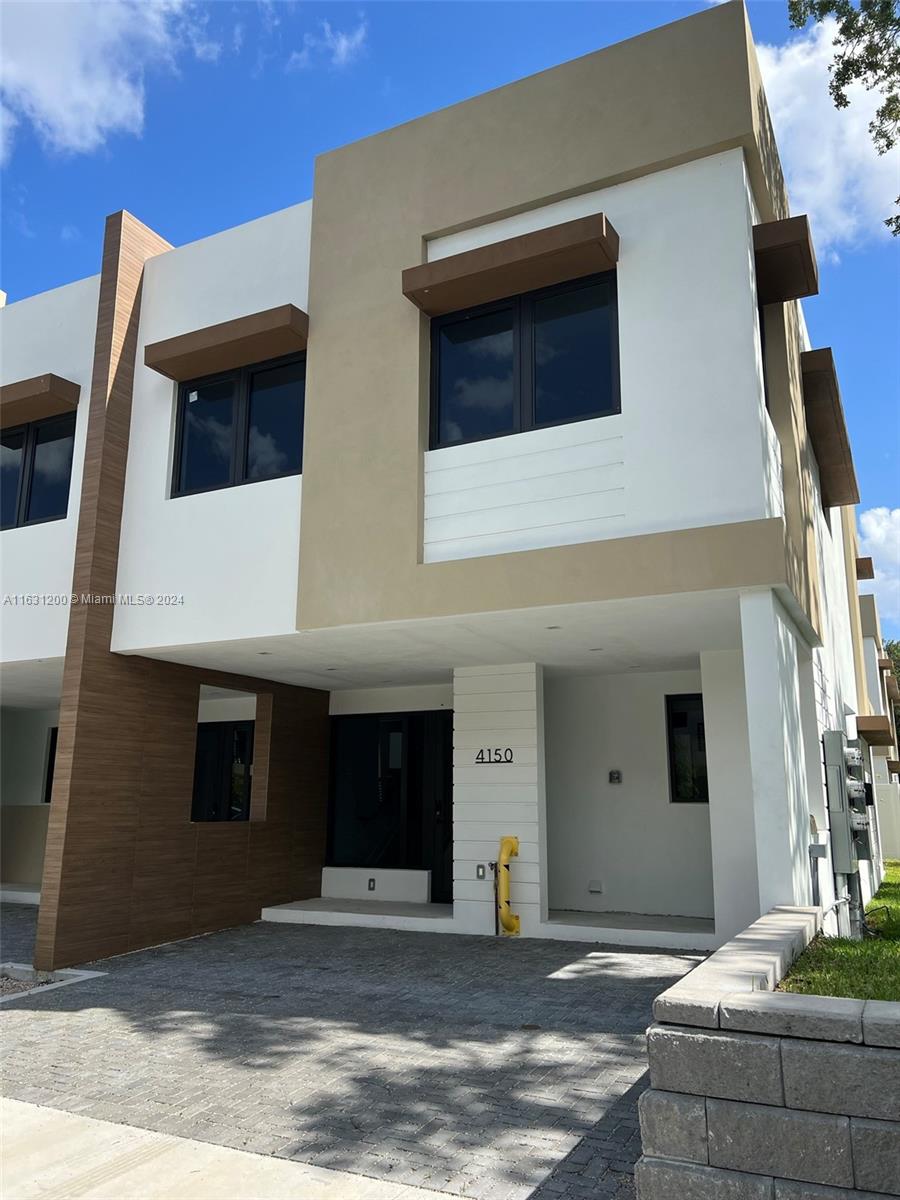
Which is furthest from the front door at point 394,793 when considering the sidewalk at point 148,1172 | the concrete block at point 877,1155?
the concrete block at point 877,1155

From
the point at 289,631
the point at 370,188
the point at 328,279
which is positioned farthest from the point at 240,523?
the point at 370,188

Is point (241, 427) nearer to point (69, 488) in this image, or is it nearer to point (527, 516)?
point (69, 488)

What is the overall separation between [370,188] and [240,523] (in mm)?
3449

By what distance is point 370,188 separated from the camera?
8375 millimetres

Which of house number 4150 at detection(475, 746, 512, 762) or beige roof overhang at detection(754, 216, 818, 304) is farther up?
beige roof overhang at detection(754, 216, 818, 304)

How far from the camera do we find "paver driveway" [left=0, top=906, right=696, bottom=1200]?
3.83 meters

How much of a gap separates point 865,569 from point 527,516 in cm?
1400

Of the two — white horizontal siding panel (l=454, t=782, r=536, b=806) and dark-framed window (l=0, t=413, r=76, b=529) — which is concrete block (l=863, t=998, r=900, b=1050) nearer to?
white horizontal siding panel (l=454, t=782, r=536, b=806)

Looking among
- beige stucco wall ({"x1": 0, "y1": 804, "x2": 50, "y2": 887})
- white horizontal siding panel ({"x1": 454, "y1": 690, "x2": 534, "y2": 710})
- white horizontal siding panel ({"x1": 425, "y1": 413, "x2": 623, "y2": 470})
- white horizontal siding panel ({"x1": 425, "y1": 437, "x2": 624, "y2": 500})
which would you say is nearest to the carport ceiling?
white horizontal siding panel ({"x1": 454, "y1": 690, "x2": 534, "y2": 710})

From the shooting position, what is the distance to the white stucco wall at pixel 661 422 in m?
6.40

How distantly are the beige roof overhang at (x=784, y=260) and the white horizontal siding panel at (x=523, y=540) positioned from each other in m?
2.49

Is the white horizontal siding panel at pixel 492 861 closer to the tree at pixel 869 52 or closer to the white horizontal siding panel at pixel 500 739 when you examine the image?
the white horizontal siding panel at pixel 500 739

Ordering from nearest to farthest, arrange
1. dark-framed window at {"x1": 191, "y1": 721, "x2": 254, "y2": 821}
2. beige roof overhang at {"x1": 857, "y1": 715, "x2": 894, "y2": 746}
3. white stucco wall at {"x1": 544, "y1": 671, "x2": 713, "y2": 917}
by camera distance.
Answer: white stucco wall at {"x1": 544, "y1": 671, "x2": 713, "y2": 917}
dark-framed window at {"x1": 191, "y1": 721, "x2": 254, "y2": 821}
beige roof overhang at {"x1": 857, "y1": 715, "x2": 894, "y2": 746}

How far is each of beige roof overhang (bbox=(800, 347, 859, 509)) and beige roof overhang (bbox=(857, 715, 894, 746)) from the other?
4137mm
